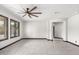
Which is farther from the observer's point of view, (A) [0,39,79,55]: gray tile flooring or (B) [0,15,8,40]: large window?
(B) [0,15,8,40]: large window

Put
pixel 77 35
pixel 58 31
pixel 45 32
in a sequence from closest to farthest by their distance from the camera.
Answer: pixel 77 35
pixel 45 32
pixel 58 31

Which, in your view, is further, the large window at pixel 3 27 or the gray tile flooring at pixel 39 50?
the large window at pixel 3 27

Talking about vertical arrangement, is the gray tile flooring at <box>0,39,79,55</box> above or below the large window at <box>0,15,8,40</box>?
below

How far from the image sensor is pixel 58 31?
15.2 meters

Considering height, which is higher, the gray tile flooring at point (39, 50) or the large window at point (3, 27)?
the large window at point (3, 27)

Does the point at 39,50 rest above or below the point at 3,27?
below

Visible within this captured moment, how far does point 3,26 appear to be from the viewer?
7.06m

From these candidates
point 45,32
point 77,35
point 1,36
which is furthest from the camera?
point 45,32

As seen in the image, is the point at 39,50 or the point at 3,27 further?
the point at 3,27
